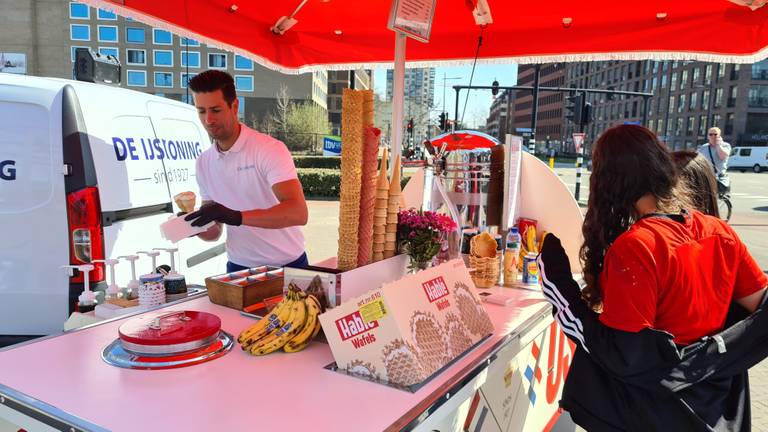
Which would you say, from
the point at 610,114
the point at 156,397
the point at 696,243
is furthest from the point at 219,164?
the point at 610,114

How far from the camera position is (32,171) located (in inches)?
114

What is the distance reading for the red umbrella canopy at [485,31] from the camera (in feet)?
10.3

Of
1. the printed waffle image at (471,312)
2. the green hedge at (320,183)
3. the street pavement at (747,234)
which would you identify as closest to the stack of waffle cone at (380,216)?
the printed waffle image at (471,312)

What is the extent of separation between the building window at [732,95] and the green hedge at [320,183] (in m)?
54.6

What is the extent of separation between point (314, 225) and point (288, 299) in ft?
29.1

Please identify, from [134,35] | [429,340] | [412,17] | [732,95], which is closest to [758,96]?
[732,95]

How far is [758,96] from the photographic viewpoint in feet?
174

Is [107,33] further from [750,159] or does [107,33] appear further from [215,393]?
[215,393]

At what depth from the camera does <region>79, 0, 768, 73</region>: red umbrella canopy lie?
3135 mm

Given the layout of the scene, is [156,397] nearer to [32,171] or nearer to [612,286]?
[612,286]

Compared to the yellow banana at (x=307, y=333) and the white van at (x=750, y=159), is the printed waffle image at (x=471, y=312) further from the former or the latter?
the white van at (x=750, y=159)

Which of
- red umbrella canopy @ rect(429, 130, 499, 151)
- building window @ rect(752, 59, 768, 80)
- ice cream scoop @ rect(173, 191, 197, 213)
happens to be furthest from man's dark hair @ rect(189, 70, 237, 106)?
building window @ rect(752, 59, 768, 80)

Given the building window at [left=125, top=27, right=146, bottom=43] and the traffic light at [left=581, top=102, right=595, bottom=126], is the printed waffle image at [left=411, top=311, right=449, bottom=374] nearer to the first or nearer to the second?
the traffic light at [left=581, top=102, right=595, bottom=126]

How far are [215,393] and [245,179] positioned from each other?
1605 millimetres
